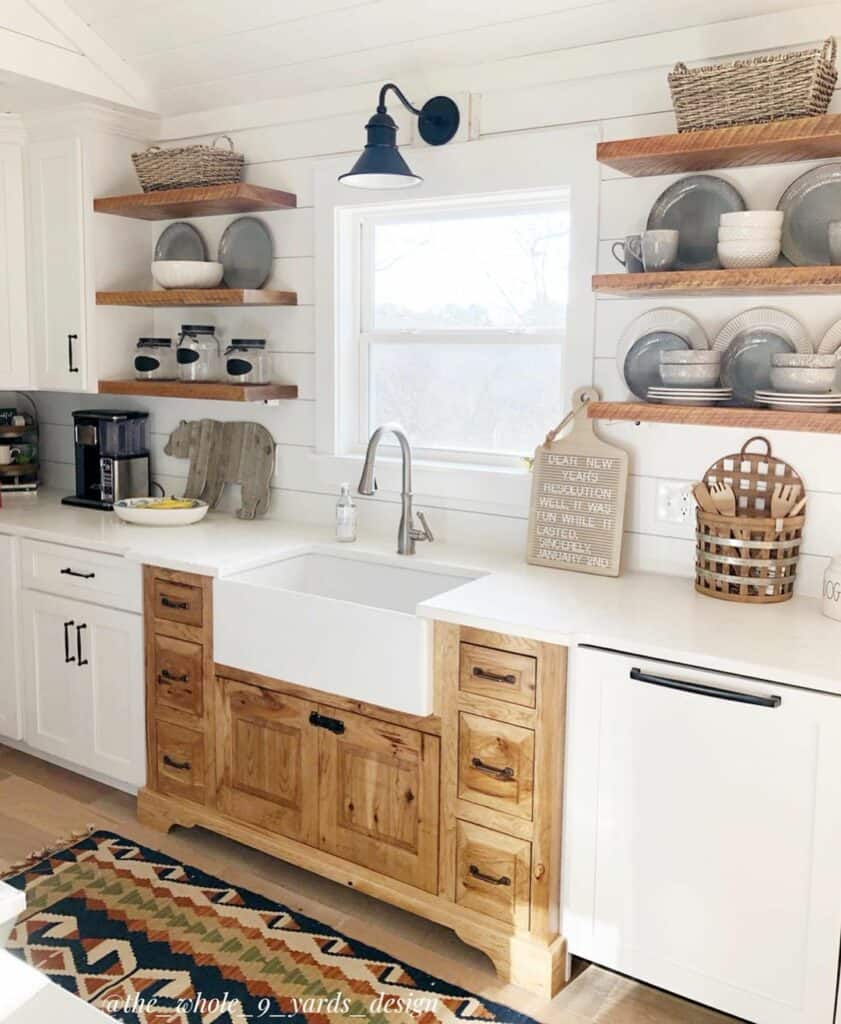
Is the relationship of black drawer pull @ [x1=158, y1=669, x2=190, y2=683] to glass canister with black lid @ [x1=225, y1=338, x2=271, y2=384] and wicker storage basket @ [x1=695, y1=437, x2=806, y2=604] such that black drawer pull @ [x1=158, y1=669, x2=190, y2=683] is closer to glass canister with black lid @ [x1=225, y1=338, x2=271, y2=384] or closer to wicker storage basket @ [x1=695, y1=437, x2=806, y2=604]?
glass canister with black lid @ [x1=225, y1=338, x2=271, y2=384]

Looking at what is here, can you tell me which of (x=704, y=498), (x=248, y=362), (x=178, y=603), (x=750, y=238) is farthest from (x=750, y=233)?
(x=178, y=603)

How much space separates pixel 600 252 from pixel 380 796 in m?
1.52

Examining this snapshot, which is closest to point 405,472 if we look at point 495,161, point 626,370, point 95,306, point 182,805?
point 626,370

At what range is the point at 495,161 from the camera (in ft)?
9.20

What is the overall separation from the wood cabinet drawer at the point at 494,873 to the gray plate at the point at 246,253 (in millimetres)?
1920

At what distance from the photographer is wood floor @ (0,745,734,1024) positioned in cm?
225

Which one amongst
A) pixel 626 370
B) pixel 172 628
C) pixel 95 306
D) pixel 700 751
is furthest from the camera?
pixel 95 306

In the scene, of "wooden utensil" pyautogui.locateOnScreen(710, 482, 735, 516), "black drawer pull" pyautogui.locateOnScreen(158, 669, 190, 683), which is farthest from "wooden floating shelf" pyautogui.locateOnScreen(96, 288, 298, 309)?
"wooden utensil" pyautogui.locateOnScreen(710, 482, 735, 516)

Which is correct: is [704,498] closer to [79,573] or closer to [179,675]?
[179,675]

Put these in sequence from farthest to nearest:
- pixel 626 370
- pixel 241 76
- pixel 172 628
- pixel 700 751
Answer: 1. pixel 241 76
2. pixel 172 628
3. pixel 626 370
4. pixel 700 751

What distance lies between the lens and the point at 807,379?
7.27 feet

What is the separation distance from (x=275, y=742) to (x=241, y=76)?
2.06 m

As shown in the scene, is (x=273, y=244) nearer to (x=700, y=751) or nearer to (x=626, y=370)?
(x=626, y=370)

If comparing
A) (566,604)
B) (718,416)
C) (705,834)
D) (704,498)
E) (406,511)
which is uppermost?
(718,416)
